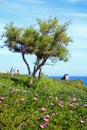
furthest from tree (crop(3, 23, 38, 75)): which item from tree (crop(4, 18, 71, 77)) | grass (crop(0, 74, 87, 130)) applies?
grass (crop(0, 74, 87, 130))

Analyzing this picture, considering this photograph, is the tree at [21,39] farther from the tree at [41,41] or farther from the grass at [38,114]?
the grass at [38,114]

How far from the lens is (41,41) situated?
50.2 meters

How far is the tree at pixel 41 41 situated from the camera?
163 feet

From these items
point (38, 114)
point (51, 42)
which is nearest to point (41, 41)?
point (51, 42)

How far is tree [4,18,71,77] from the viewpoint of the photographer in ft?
163

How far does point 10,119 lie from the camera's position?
12586mm

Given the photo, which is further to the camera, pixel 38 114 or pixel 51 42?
pixel 51 42

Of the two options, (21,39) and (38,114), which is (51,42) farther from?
(38,114)

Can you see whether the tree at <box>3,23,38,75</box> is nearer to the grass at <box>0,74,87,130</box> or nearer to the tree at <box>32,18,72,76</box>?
the tree at <box>32,18,72,76</box>

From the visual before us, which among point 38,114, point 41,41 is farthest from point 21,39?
point 38,114

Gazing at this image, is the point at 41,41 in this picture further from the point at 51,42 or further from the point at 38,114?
the point at 38,114

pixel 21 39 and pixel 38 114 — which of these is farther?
pixel 21 39

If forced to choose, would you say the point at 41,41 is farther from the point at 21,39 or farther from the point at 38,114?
the point at 38,114

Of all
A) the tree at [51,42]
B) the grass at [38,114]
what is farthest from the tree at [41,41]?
the grass at [38,114]
